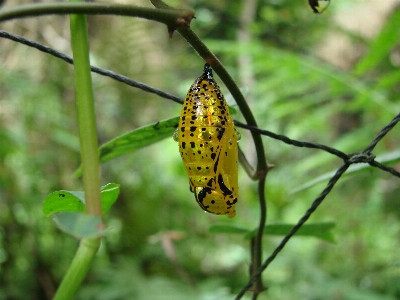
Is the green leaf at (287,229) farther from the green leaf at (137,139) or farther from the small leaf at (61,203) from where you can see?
the small leaf at (61,203)

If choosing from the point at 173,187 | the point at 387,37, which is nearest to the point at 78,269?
the point at 387,37

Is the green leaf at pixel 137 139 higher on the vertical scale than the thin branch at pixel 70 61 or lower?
lower

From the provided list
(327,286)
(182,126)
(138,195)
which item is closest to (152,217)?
(138,195)

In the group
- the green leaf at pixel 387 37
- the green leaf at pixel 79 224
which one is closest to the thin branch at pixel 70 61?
the green leaf at pixel 79 224

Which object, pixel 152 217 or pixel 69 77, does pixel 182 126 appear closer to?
pixel 152 217

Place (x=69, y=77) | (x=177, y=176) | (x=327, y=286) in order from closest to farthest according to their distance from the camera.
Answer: (x=327, y=286) < (x=69, y=77) < (x=177, y=176)

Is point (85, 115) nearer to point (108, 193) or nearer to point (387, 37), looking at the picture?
point (108, 193)
